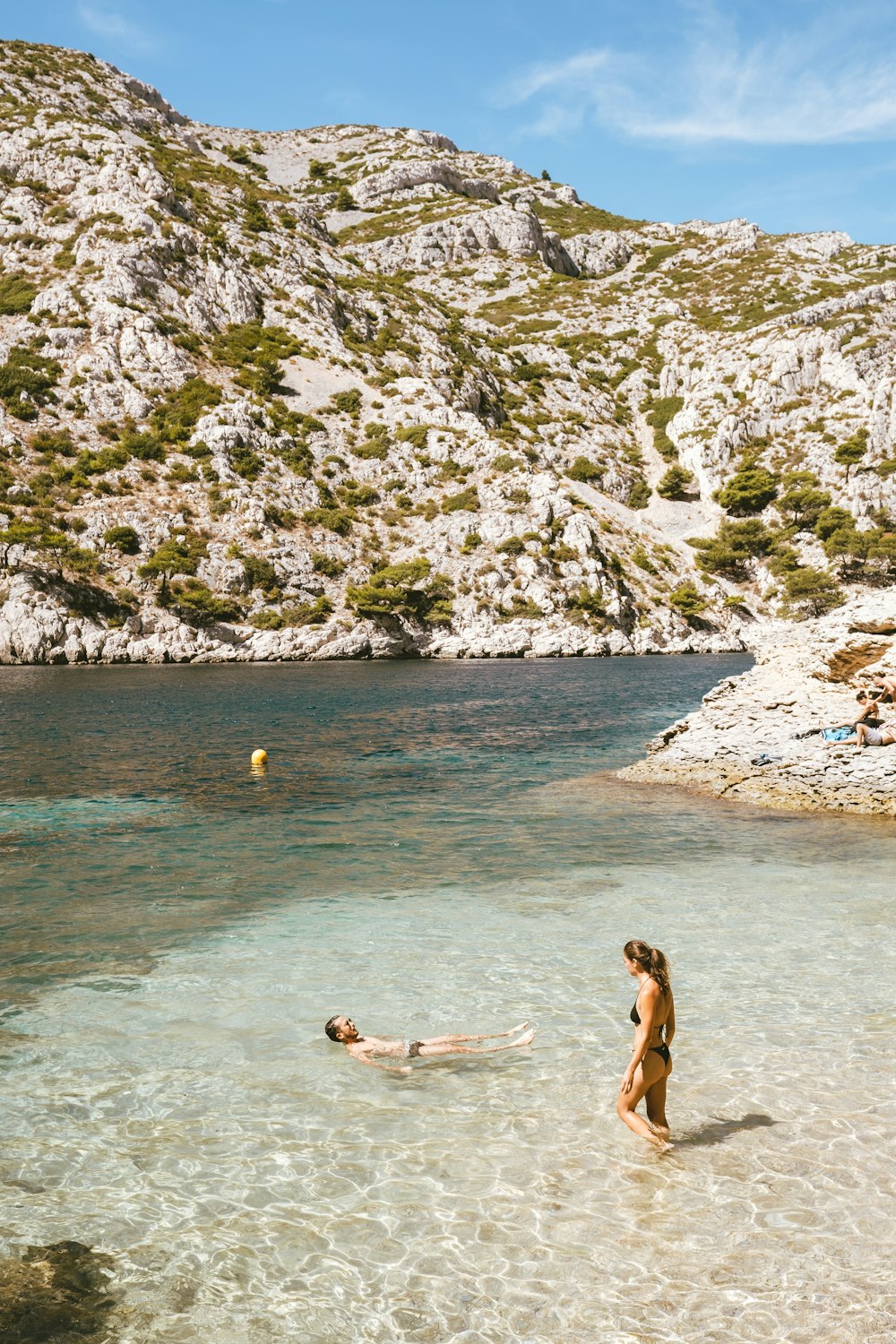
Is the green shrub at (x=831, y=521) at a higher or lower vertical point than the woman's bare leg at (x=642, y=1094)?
higher

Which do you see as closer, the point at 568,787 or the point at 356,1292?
the point at 356,1292

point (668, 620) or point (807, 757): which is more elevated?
point (668, 620)

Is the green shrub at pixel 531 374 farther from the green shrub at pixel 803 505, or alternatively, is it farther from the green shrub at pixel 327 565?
the green shrub at pixel 327 565

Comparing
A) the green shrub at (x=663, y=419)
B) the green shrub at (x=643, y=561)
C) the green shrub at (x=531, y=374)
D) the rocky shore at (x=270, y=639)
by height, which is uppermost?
the green shrub at (x=531, y=374)

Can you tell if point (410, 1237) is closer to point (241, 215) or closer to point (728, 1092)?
point (728, 1092)

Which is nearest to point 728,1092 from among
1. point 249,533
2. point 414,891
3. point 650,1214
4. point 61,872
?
point 650,1214

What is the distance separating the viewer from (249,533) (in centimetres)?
7925

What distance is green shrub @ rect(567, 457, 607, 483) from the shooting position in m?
108

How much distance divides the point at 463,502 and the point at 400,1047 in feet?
273

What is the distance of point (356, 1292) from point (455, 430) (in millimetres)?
97265

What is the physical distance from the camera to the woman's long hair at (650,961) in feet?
22.8

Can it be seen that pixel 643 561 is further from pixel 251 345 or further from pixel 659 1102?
pixel 659 1102

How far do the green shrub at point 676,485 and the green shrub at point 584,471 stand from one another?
8.77 metres

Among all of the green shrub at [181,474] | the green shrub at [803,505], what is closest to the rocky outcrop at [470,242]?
the green shrub at [803,505]
